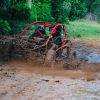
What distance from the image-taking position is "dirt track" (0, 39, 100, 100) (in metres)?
3.66

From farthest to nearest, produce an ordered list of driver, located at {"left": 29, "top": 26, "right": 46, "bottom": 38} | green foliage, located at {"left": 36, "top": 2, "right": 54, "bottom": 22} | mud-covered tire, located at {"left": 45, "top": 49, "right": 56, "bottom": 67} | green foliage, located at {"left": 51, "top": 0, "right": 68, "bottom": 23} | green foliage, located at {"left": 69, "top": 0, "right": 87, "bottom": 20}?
1. green foliage, located at {"left": 69, "top": 0, "right": 87, "bottom": 20}
2. green foliage, located at {"left": 51, "top": 0, "right": 68, "bottom": 23}
3. green foliage, located at {"left": 36, "top": 2, "right": 54, "bottom": 22}
4. driver, located at {"left": 29, "top": 26, "right": 46, "bottom": 38}
5. mud-covered tire, located at {"left": 45, "top": 49, "right": 56, "bottom": 67}

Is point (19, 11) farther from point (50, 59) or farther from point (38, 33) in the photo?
point (50, 59)

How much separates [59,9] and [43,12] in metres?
1.80

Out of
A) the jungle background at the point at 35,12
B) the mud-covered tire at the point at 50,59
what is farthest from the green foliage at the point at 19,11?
the mud-covered tire at the point at 50,59

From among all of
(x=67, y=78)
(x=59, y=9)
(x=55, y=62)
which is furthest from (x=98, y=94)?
(x=59, y=9)

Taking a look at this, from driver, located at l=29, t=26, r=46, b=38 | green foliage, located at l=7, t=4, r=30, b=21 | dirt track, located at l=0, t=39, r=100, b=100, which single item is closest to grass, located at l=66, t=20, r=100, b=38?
green foliage, located at l=7, t=4, r=30, b=21

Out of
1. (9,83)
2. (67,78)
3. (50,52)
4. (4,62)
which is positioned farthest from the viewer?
(4,62)

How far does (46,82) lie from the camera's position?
461cm

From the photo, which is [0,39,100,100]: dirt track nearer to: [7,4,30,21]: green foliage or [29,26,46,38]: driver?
[29,26,46,38]: driver

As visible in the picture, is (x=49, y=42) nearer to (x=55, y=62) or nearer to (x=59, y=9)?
(x=55, y=62)

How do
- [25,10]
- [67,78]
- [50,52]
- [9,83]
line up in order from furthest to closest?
[25,10], [50,52], [67,78], [9,83]

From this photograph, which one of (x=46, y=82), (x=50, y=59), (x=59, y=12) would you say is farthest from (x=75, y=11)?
(x=46, y=82)

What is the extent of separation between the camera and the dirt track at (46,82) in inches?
144

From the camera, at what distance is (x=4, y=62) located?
21.4 feet
